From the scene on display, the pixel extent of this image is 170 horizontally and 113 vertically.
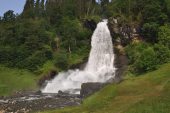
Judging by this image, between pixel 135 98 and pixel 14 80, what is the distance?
5452 cm

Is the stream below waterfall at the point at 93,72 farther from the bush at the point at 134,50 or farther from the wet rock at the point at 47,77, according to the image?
the bush at the point at 134,50

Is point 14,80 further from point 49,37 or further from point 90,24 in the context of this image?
point 90,24

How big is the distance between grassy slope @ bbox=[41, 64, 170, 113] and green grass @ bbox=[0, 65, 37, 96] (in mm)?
42675

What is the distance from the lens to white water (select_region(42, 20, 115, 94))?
82125mm

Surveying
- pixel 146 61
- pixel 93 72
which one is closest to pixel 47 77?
pixel 93 72

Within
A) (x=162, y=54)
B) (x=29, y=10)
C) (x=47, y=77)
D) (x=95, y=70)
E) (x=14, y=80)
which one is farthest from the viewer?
(x=29, y=10)

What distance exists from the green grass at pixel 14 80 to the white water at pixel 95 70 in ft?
16.6

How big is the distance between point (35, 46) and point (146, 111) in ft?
239

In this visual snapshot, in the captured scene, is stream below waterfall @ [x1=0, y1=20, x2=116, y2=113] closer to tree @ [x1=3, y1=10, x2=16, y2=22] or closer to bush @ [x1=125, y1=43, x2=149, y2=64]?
bush @ [x1=125, y1=43, x2=149, y2=64]

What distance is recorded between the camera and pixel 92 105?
37.9m

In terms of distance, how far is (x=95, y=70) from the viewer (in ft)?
287

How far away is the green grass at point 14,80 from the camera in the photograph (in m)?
82.9

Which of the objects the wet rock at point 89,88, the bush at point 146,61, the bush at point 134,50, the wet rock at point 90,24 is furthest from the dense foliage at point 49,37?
the wet rock at point 89,88

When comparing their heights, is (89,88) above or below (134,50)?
below
